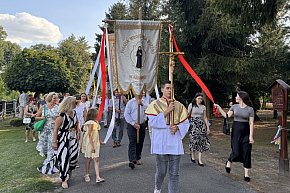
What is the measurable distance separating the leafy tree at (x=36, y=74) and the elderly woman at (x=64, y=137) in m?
17.2

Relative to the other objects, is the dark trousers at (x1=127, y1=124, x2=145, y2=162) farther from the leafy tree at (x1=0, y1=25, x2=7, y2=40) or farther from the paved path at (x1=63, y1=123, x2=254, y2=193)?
the leafy tree at (x1=0, y1=25, x2=7, y2=40)

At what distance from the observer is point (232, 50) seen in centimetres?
1466

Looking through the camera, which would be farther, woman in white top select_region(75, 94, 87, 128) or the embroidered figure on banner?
woman in white top select_region(75, 94, 87, 128)

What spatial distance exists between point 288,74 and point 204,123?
872cm

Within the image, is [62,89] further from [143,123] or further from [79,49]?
[79,49]

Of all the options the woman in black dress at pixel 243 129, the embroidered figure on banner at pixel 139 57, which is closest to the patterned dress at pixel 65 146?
the embroidered figure on banner at pixel 139 57

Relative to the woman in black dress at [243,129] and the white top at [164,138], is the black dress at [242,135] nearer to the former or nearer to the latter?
the woman in black dress at [243,129]

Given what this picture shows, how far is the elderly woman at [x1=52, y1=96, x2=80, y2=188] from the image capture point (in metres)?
5.68

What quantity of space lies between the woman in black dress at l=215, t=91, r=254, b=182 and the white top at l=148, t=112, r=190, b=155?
1.91 metres

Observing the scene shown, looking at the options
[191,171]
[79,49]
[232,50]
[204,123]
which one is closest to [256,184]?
[191,171]

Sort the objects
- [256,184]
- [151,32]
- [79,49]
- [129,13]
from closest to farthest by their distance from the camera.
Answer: [256,184], [151,32], [129,13], [79,49]

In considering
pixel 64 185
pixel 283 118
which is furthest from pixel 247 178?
pixel 64 185

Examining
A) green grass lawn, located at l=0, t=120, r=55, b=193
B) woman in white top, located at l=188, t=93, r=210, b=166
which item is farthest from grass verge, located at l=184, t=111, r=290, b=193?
green grass lawn, located at l=0, t=120, r=55, b=193

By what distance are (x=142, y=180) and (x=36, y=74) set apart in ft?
59.2
